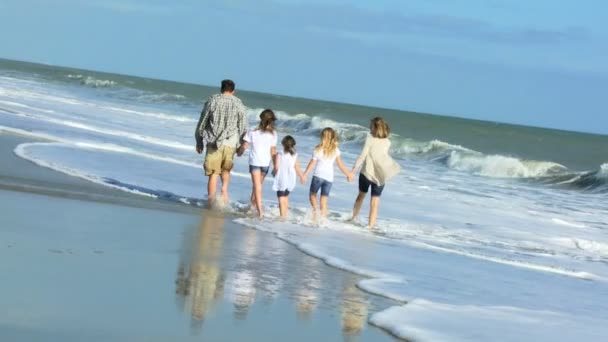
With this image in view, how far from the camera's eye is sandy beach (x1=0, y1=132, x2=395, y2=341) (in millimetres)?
5469

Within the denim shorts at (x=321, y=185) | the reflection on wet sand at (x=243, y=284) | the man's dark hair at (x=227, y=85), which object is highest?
the man's dark hair at (x=227, y=85)

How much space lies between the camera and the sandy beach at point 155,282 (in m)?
5.47

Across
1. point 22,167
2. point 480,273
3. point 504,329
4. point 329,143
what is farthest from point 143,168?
point 504,329

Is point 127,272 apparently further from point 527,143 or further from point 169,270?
point 527,143

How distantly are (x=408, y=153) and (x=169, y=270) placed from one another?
110ft

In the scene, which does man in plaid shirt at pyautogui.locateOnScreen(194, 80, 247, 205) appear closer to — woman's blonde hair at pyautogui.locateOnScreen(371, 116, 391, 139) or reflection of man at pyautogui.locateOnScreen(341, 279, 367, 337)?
A: woman's blonde hair at pyautogui.locateOnScreen(371, 116, 391, 139)

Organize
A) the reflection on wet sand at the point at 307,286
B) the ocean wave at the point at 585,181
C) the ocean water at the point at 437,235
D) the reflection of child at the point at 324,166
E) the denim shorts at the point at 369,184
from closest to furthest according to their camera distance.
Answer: the reflection on wet sand at the point at 307,286 → the ocean water at the point at 437,235 → the reflection of child at the point at 324,166 → the denim shorts at the point at 369,184 → the ocean wave at the point at 585,181

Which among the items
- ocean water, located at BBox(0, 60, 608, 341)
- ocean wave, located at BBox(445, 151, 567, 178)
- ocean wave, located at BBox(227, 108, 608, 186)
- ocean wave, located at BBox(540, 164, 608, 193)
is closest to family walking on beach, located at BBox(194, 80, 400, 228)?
ocean water, located at BBox(0, 60, 608, 341)

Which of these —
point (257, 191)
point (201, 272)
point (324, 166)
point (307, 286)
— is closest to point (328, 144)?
point (324, 166)

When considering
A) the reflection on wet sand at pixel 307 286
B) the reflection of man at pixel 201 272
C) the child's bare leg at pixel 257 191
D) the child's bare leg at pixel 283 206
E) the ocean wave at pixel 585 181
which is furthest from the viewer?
the ocean wave at pixel 585 181

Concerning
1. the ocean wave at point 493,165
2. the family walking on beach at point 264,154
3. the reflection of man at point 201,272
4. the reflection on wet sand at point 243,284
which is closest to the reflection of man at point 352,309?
the reflection on wet sand at point 243,284

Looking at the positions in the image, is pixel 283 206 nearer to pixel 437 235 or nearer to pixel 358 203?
pixel 358 203

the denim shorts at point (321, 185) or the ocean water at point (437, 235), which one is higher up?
the denim shorts at point (321, 185)

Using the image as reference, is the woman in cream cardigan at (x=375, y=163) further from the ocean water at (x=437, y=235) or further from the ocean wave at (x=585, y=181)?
the ocean wave at (x=585, y=181)
